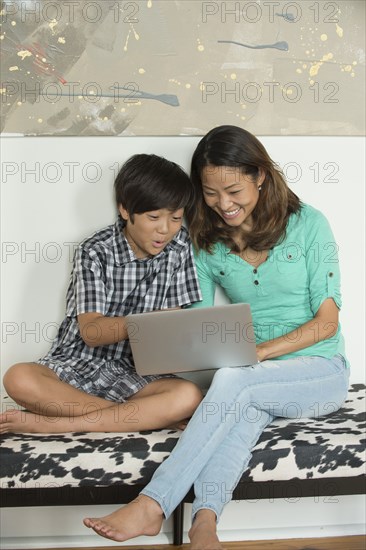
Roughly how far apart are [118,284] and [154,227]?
0.71 feet

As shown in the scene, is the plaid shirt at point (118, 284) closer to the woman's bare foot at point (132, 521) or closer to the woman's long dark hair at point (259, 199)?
the woman's long dark hair at point (259, 199)

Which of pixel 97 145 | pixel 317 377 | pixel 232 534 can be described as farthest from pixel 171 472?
pixel 97 145

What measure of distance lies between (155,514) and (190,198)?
0.97 metres

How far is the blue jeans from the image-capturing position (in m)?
1.82

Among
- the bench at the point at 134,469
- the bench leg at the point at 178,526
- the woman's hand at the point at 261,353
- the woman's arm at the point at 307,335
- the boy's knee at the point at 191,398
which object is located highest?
the woman's arm at the point at 307,335

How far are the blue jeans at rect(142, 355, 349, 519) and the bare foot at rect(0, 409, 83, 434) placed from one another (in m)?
0.32

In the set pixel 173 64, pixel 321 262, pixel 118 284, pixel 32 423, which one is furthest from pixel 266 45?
pixel 32 423

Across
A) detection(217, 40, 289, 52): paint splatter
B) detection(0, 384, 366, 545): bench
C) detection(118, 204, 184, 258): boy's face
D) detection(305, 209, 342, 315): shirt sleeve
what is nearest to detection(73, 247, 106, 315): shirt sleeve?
detection(118, 204, 184, 258): boy's face

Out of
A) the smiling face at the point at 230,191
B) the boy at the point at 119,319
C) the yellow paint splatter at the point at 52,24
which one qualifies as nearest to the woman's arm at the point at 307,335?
the boy at the point at 119,319

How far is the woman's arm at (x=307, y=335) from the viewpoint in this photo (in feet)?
7.20

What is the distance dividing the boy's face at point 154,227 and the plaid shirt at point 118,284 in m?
0.06

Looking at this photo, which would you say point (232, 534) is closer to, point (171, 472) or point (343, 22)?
point (171, 472)

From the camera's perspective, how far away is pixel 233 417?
6.32ft

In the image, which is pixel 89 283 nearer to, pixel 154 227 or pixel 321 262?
pixel 154 227
